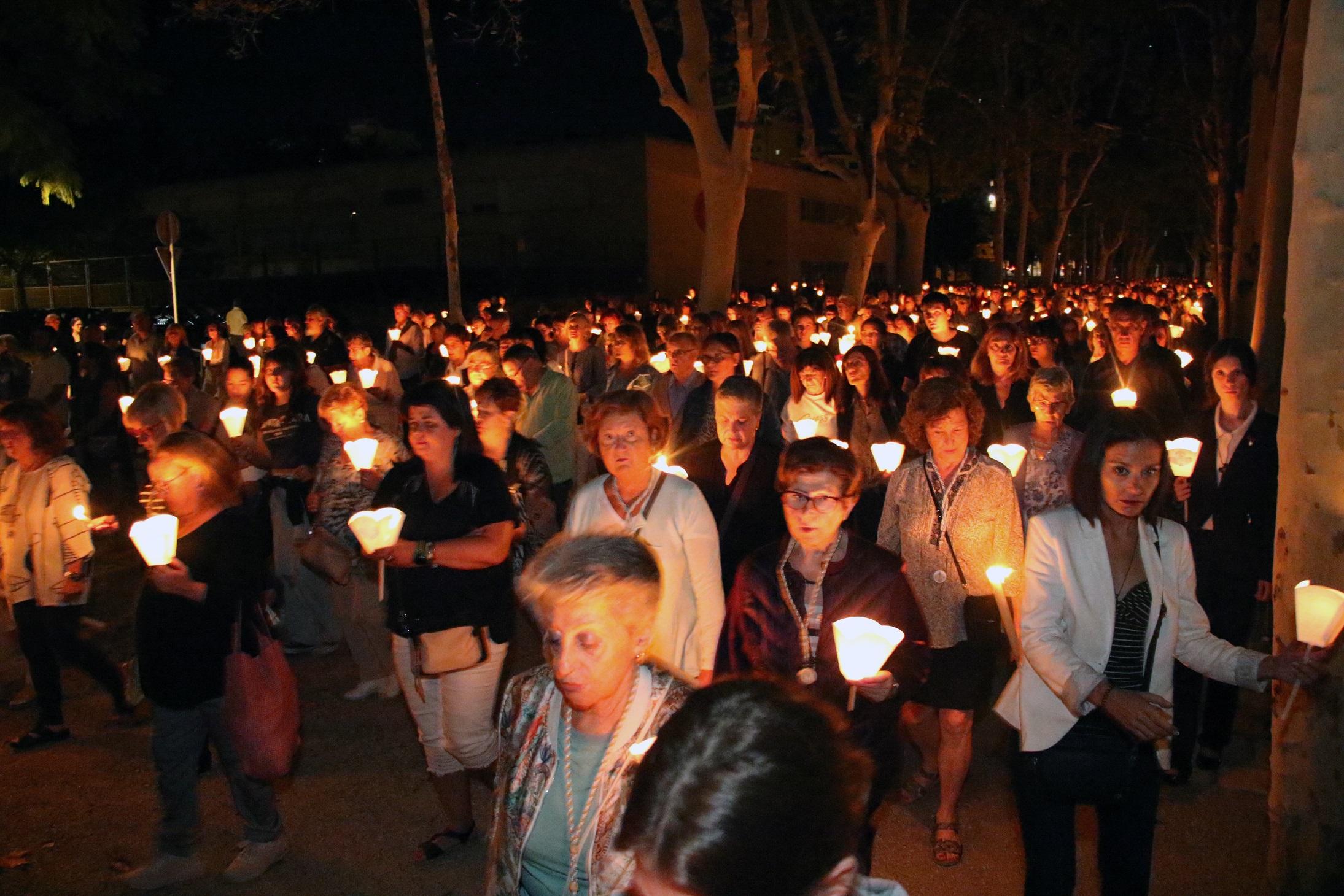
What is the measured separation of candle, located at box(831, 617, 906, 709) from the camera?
3260 mm

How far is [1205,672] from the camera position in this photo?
141 inches

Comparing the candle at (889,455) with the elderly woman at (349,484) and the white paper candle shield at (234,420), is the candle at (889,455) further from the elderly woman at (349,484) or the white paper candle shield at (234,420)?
the white paper candle shield at (234,420)

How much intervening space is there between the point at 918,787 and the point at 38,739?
15.2 ft

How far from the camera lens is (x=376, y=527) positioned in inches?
156

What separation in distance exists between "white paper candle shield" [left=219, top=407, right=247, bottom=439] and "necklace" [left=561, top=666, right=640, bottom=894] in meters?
4.91

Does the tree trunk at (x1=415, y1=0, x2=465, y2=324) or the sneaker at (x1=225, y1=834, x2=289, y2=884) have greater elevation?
the tree trunk at (x1=415, y1=0, x2=465, y2=324)

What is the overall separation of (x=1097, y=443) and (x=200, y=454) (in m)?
3.37

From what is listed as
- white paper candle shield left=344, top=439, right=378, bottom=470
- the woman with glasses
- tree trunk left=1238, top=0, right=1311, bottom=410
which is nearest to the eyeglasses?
white paper candle shield left=344, top=439, right=378, bottom=470

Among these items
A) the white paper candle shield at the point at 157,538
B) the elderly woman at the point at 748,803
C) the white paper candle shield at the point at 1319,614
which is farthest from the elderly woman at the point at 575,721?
the white paper candle shield at the point at 157,538

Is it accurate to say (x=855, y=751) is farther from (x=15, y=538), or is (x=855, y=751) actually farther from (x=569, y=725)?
(x=15, y=538)

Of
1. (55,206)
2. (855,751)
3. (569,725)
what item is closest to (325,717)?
(569,725)

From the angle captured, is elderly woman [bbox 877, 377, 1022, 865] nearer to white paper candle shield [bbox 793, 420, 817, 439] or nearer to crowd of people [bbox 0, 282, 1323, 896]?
crowd of people [bbox 0, 282, 1323, 896]

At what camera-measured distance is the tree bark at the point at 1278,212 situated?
32.9 feet

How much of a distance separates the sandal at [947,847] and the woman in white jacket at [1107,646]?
1.20 metres
